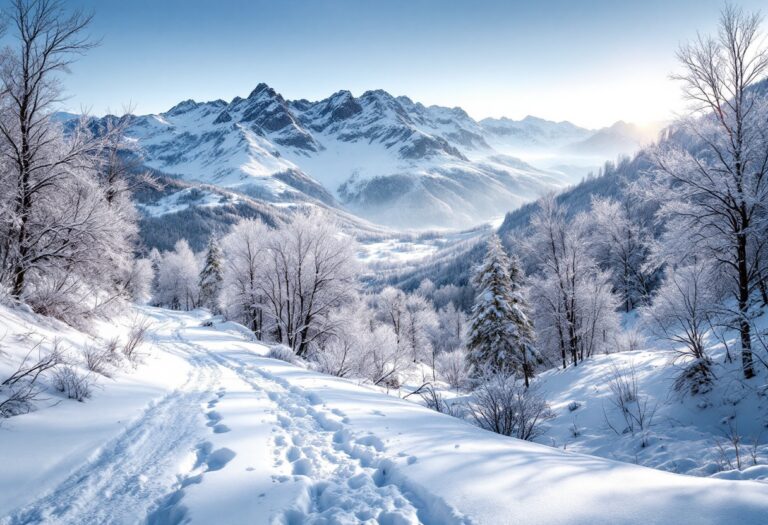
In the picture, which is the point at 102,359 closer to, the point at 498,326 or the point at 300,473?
the point at 300,473

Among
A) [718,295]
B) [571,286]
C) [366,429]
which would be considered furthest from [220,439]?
[571,286]

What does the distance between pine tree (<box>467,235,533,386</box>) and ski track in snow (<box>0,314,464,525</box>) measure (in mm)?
18749

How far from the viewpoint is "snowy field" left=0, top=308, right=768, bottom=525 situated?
9.07 ft

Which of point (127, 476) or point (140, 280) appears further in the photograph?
point (140, 280)

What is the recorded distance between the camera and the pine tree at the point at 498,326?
22344 mm

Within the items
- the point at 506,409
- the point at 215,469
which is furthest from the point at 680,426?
the point at 215,469

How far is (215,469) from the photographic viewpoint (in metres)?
3.72

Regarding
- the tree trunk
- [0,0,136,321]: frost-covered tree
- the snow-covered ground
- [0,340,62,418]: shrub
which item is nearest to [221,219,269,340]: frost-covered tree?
[0,0,136,321]: frost-covered tree

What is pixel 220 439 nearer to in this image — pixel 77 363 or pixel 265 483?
pixel 265 483

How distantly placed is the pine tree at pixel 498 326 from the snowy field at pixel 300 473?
18.2m

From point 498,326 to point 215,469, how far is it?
21164mm

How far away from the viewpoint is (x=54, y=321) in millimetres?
7711

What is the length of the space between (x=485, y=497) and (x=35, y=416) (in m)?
5.15

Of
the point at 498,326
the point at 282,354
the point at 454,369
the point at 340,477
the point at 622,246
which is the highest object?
the point at 622,246
